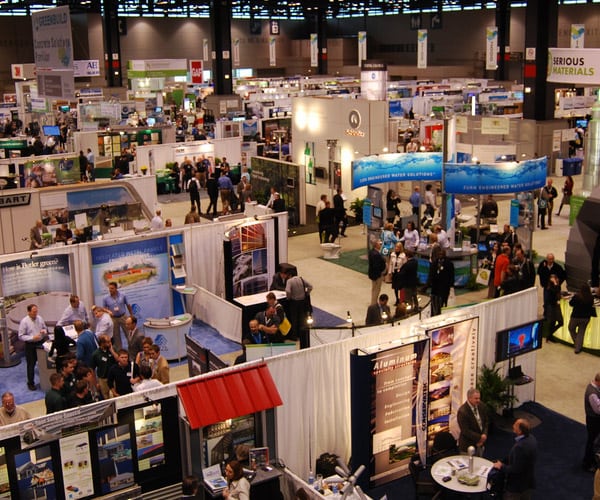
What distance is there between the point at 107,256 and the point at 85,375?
4.67 metres

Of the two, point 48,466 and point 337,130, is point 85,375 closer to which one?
point 48,466

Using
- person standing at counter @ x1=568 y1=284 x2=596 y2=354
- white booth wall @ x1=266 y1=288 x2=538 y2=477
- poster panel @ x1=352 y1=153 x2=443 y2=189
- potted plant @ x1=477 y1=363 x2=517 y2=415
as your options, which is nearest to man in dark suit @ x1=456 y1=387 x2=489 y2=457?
white booth wall @ x1=266 y1=288 x2=538 y2=477

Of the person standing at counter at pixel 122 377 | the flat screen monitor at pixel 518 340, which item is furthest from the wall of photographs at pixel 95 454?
the flat screen monitor at pixel 518 340

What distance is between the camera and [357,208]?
67.6 feet

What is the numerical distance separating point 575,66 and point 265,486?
13239mm

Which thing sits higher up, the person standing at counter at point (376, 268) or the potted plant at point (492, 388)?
the person standing at counter at point (376, 268)

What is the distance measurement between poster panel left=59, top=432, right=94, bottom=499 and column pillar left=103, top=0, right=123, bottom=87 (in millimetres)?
38428

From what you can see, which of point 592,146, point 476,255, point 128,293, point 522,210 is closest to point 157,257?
point 128,293

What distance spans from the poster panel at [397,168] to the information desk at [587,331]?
4.57 meters

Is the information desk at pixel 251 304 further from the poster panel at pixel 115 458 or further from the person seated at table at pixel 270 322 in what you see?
the poster panel at pixel 115 458

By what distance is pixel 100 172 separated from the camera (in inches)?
883

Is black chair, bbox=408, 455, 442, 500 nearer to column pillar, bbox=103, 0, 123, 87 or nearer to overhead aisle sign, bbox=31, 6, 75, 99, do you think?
overhead aisle sign, bbox=31, 6, 75, 99

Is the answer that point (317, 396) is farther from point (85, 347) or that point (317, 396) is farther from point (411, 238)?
point (411, 238)

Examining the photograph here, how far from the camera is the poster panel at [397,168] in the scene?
16.3 metres
